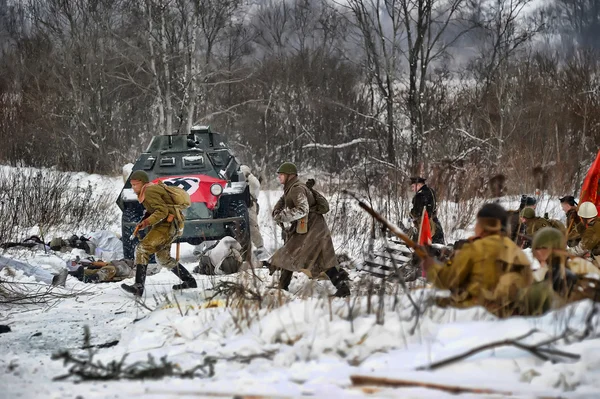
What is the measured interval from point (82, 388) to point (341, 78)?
28.0m

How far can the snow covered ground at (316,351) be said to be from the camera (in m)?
3.86

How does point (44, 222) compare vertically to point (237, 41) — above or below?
below

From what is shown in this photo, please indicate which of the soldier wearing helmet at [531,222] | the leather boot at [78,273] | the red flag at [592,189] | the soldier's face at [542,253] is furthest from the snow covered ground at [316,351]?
the red flag at [592,189]

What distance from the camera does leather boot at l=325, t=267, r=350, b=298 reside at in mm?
7254

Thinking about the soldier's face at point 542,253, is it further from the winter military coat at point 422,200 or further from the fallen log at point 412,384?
the winter military coat at point 422,200

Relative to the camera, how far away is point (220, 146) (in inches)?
502

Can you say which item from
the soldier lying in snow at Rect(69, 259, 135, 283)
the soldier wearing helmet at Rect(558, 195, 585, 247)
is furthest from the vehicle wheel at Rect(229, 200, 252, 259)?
the soldier wearing helmet at Rect(558, 195, 585, 247)

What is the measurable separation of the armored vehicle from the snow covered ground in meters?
4.47

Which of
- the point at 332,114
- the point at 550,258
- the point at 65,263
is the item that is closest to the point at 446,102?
the point at 332,114

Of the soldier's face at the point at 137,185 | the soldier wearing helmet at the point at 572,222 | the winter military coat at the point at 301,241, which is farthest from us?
the soldier wearing helmet at the point at 572,222

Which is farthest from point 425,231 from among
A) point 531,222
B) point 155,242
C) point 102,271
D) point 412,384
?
point 412,384

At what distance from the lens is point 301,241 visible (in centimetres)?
773

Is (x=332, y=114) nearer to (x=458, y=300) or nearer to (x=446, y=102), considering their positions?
(x=446, y=102)

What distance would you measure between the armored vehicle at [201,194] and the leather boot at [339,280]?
7.20ft
